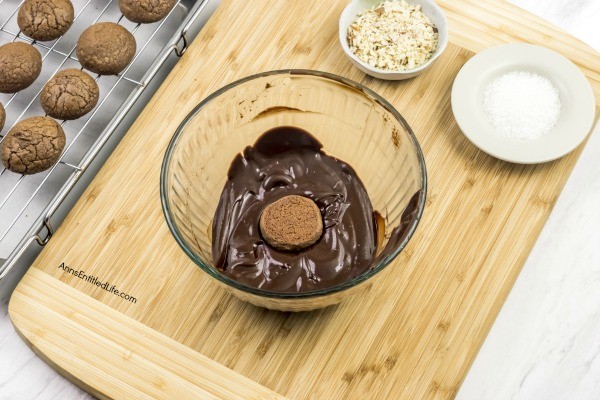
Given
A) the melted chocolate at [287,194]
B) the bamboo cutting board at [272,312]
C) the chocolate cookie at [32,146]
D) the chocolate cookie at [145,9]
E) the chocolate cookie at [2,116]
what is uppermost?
the chocolate cookie at [145,9]

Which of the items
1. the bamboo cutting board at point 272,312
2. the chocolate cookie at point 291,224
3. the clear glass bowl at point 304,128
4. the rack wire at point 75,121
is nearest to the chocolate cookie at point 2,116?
the rack wire at point 75,121

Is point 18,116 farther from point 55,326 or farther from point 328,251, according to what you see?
point 328,251

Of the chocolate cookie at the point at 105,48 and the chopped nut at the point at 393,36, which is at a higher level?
the chocolate cookie at the point at 105,48

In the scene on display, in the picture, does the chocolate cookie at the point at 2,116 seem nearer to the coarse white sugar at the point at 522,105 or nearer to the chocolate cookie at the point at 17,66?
the chocolate cookie at the point at 17,66

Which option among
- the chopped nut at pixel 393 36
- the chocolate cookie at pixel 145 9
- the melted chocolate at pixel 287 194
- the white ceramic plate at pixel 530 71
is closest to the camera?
the melted chocolate at pixel 287 194

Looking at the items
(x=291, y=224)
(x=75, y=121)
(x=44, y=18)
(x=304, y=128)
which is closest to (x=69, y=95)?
(x=75, y=121)

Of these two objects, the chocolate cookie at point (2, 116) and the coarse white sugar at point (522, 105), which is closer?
the coarse white sugar at point (522, 105)

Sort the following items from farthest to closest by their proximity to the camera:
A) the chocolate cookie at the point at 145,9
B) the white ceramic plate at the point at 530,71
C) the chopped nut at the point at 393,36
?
the chocolate cookie at the point at 145,9
the chopped nut at the point at 393,36
the white ceramic plate at the point at 530,71
